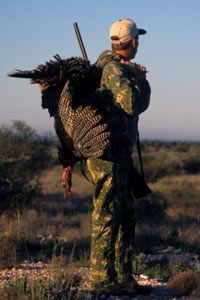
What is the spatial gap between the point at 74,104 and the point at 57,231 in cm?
651

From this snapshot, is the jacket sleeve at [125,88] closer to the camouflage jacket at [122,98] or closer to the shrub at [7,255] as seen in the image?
the camouflage jacket at [122,98]

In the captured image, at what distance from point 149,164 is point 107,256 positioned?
32.8 metres

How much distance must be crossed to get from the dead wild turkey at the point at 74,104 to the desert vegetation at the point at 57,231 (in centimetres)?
124

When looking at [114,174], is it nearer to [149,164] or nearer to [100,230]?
[100,230]

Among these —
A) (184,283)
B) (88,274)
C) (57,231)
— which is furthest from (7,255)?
(57,231)

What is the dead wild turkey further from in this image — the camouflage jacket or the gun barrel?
the gun barrel

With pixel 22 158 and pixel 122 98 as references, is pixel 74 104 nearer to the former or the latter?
pixel 122 98

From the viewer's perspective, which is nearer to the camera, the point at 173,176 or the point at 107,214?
the point at 107,214

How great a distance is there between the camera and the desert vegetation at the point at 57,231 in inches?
289

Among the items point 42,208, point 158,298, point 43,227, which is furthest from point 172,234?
point 42,208

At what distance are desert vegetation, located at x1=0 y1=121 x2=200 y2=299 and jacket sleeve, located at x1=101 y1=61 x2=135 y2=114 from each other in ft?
5.51

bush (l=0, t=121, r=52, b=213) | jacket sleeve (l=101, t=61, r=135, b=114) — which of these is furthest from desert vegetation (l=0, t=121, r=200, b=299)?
jacket sleeve (l=101, t=61, r=135, b=114)

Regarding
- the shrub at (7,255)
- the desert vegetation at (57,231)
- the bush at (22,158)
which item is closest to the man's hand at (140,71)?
the desert vegetation at (57,231)

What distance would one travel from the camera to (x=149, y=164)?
3994cm
